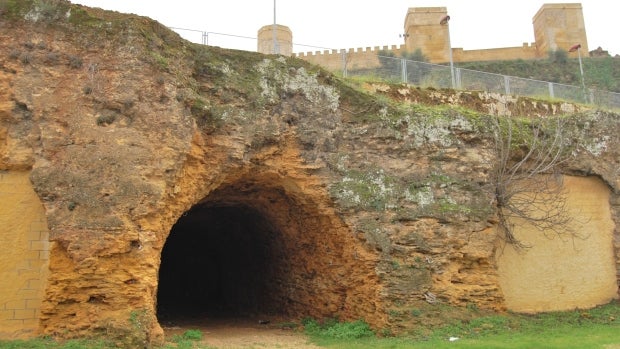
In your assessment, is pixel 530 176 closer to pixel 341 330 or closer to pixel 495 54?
pixel 341 330

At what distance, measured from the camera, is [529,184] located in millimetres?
12297

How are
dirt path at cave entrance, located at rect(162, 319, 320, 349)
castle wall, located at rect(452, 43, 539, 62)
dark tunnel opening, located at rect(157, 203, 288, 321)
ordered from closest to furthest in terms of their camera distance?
dirt path at cave entrance, located at rect(162, 319, 320, 349)
dark tunnel opening, located at rect(157, 203, 288, 321)
castle wall, located at rect(452, 43, 539, 62)

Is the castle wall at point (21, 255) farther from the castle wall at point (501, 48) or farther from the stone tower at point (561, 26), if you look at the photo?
the stone tower at point (561, 26)

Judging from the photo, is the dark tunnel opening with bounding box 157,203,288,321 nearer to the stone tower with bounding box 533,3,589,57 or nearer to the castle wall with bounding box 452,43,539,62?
the castle wall with bounding box 452,43,539,62

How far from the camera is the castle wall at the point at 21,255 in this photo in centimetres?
821

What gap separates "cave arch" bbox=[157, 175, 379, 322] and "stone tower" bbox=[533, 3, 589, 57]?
32.0m

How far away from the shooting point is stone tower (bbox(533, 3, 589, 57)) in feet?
127

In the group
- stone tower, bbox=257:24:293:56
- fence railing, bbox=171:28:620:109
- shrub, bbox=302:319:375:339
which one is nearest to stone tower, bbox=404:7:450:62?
stone tower, bbox=257:24:293:56

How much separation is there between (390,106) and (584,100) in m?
9.49

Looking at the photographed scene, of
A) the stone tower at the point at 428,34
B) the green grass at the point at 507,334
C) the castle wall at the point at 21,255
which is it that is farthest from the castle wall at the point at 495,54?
the castle wall at the point at 21,255

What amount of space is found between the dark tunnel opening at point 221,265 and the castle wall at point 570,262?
5.40 metres

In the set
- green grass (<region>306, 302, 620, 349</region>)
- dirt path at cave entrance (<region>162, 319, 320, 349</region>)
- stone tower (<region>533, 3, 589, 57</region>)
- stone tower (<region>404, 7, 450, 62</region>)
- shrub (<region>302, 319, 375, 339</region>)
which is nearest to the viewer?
green grass (<region>306, 302, 620, 349</region>)

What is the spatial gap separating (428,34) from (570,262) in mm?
26901

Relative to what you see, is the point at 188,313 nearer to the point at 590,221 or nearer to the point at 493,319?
the point at 493,319
